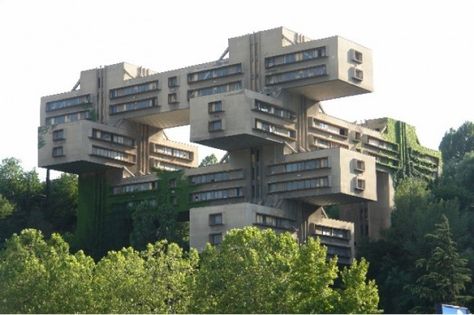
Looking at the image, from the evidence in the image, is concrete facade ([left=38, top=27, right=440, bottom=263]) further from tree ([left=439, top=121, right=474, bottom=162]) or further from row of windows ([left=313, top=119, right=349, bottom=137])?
tree ([left=439, top=121, right=474, bottom=162])

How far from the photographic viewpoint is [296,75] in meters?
138

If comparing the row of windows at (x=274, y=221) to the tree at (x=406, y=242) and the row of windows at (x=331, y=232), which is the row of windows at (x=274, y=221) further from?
the tree at (x=406, y=242)

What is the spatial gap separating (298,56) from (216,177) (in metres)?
18.2

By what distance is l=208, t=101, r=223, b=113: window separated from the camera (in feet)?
452

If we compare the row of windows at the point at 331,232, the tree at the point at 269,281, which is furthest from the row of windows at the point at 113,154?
the tree at the point at 269,281

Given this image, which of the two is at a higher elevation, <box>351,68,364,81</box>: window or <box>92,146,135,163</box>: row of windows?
<box>351,68,364,81</box>: window

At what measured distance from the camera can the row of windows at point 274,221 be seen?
134087 millimetres

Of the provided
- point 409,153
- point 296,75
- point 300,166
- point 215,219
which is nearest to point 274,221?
point 215,219

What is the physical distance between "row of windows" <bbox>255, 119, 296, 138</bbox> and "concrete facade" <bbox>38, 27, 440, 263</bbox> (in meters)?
0.17

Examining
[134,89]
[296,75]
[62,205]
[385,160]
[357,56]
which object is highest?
[357,56]

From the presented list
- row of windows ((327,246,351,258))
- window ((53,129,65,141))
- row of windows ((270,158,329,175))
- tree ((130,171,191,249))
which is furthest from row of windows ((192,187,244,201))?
window ((53,129,65,141))

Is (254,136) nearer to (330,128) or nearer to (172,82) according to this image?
(330,128)

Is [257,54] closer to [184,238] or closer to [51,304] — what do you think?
[184,238]

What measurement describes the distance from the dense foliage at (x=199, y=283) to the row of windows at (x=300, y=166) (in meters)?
44.5
